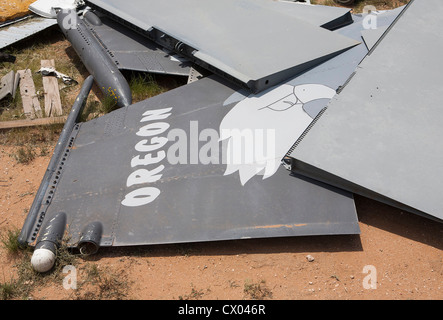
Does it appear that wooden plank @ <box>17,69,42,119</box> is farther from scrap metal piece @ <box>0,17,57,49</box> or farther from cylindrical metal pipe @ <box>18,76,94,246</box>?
cylindrical metal pipe @ <box>18,76,94,246</box>

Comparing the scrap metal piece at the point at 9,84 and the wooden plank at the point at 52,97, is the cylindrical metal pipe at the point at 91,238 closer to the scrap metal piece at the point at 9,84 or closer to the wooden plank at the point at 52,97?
the wooden plank at the point at 52,97

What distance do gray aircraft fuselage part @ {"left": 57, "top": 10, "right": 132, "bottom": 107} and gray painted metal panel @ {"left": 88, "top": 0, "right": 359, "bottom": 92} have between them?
0.84 meters

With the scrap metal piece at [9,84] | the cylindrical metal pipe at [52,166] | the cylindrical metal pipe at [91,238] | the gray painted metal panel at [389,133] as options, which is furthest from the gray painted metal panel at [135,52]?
the cylindrical metal pipe at [91,238]

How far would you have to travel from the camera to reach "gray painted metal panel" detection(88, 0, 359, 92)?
26.6ft

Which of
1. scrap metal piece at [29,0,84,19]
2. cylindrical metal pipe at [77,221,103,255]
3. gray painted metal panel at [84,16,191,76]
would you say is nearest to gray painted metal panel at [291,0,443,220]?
cylindrical metal pipe at [77,221,103,255]

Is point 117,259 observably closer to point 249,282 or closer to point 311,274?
point 249,282

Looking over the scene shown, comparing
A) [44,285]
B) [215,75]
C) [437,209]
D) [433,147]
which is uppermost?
[215,75]

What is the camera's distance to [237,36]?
29.1 ft

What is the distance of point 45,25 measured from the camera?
11734mm

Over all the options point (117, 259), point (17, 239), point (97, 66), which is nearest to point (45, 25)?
point (97, 66)

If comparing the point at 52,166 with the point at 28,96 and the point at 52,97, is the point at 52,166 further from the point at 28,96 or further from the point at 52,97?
the point at 28,96

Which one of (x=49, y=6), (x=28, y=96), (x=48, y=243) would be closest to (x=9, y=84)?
(x=28, y=96)

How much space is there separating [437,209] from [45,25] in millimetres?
10569

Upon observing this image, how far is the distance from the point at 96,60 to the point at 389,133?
635 centimetres
